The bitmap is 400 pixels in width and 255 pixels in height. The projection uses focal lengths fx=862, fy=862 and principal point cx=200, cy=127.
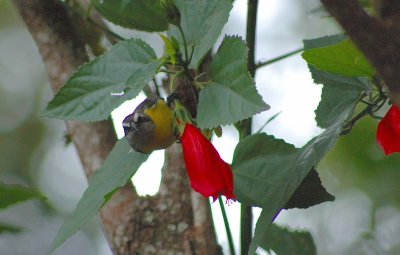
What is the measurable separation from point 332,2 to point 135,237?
0.72m

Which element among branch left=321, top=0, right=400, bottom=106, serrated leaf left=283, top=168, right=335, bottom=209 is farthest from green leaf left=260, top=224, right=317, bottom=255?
branch left=321, top=0, right=400, bottom=106

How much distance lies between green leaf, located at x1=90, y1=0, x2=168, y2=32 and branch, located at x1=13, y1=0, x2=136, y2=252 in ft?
0.39

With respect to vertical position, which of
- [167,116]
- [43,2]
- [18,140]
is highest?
→ [18,140]

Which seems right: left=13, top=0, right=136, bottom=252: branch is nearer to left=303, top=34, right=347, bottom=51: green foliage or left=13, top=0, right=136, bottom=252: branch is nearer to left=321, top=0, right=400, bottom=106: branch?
left=303, top=34, right=347, bottom=51: green foliage

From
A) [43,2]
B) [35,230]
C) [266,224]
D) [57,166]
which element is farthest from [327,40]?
[57,166]

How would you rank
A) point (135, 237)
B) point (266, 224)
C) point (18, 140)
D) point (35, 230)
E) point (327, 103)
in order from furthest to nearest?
1. point (18, 140)
2. point (35, 230)
3. point (135, 237)
4. point (327, 103)
5. point (266, 224)

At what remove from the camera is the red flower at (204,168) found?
0.81 metres

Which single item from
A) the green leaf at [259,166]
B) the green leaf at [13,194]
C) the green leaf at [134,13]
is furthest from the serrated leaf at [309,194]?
the green leaf at [13,194]

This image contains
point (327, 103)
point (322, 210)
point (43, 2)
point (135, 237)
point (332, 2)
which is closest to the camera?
point (332, 2)

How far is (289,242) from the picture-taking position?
1.04 metres

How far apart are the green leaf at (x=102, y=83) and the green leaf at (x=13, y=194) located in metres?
0.28

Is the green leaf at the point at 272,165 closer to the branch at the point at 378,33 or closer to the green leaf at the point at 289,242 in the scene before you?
the green leaf at the point at 289,242

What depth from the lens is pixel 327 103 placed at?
95cm

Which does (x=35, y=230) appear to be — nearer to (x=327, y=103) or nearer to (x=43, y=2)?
(x=43, y=2)
